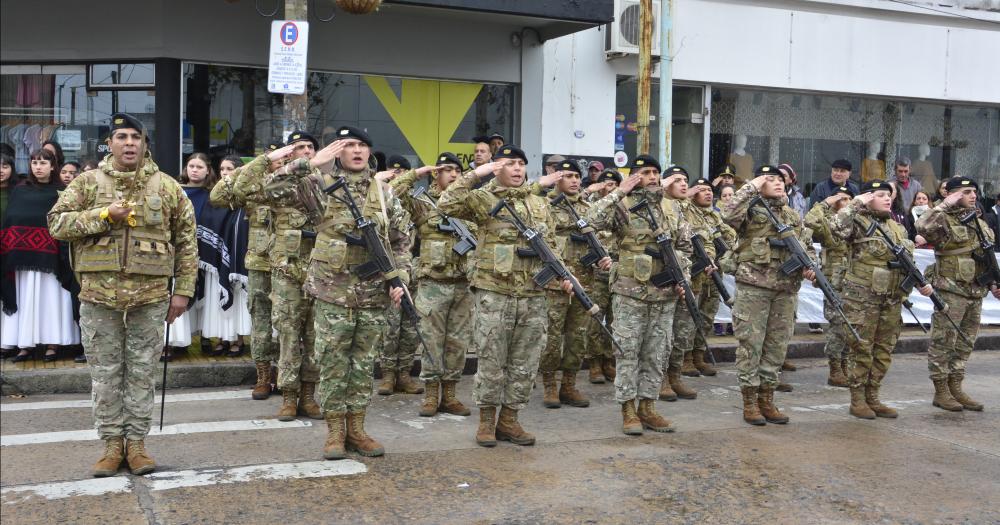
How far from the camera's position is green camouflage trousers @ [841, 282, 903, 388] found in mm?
7770

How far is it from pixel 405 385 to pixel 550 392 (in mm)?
1295

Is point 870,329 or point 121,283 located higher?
point 121,283

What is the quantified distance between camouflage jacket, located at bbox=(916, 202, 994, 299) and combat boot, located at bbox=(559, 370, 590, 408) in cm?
334

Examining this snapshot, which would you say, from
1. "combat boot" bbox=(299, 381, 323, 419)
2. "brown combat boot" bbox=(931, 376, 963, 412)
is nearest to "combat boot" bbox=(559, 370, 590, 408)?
"combat boot" bbox=(299, 381, 323, 419)

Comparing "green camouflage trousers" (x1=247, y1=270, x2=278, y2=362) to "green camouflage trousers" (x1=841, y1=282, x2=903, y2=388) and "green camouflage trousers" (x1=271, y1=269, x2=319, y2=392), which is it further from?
"green camouflage trousers" (x1=841, y1=282, x2=903, y2=388)

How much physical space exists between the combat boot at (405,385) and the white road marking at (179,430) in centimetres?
142

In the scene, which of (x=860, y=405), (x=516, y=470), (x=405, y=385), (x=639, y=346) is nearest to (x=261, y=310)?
(x=405, y=385)

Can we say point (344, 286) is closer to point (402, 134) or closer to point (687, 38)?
point (402, 134)

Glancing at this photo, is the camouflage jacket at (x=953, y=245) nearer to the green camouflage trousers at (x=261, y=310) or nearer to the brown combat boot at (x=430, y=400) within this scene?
the brown combat boot at (x=430, y=400)

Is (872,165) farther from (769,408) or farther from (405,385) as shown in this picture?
(405,385)

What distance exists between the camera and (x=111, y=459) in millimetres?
5441

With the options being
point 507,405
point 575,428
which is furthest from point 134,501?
point 575,428

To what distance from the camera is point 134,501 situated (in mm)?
5012

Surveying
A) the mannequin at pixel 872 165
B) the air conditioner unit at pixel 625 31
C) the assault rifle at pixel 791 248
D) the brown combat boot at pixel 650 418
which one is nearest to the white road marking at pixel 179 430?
the brown combat boot at pixel 650 418
